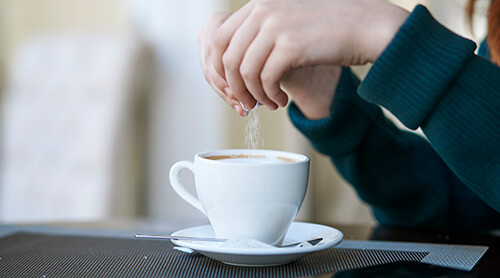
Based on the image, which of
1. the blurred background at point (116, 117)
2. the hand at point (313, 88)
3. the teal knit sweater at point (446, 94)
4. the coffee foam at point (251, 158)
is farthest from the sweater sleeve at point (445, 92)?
the blurred background at point (116, 117)

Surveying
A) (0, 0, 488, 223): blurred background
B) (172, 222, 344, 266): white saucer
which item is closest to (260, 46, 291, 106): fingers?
(172, 222, 344, 266): white saucer

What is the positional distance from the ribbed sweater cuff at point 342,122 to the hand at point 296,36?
25 centimetres

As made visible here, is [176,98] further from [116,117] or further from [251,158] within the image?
[251,158]

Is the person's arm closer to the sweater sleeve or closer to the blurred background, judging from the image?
the sweater sleeve

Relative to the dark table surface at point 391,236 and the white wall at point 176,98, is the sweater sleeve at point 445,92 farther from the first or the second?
the white wall at point 176,98

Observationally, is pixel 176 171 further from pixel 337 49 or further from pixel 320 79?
pixel 320 79

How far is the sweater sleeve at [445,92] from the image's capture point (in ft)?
1.79

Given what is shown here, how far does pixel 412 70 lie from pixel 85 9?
1.68 metres

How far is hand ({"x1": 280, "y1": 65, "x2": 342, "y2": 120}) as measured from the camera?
79 cm

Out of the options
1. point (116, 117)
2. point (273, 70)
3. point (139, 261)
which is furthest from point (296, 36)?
point (116, 117)

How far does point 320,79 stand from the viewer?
2.67 feet

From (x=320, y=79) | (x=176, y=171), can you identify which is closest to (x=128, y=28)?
(x=320, y=79)

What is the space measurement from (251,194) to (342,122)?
348 millimetres

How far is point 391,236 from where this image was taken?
2.29 feet
